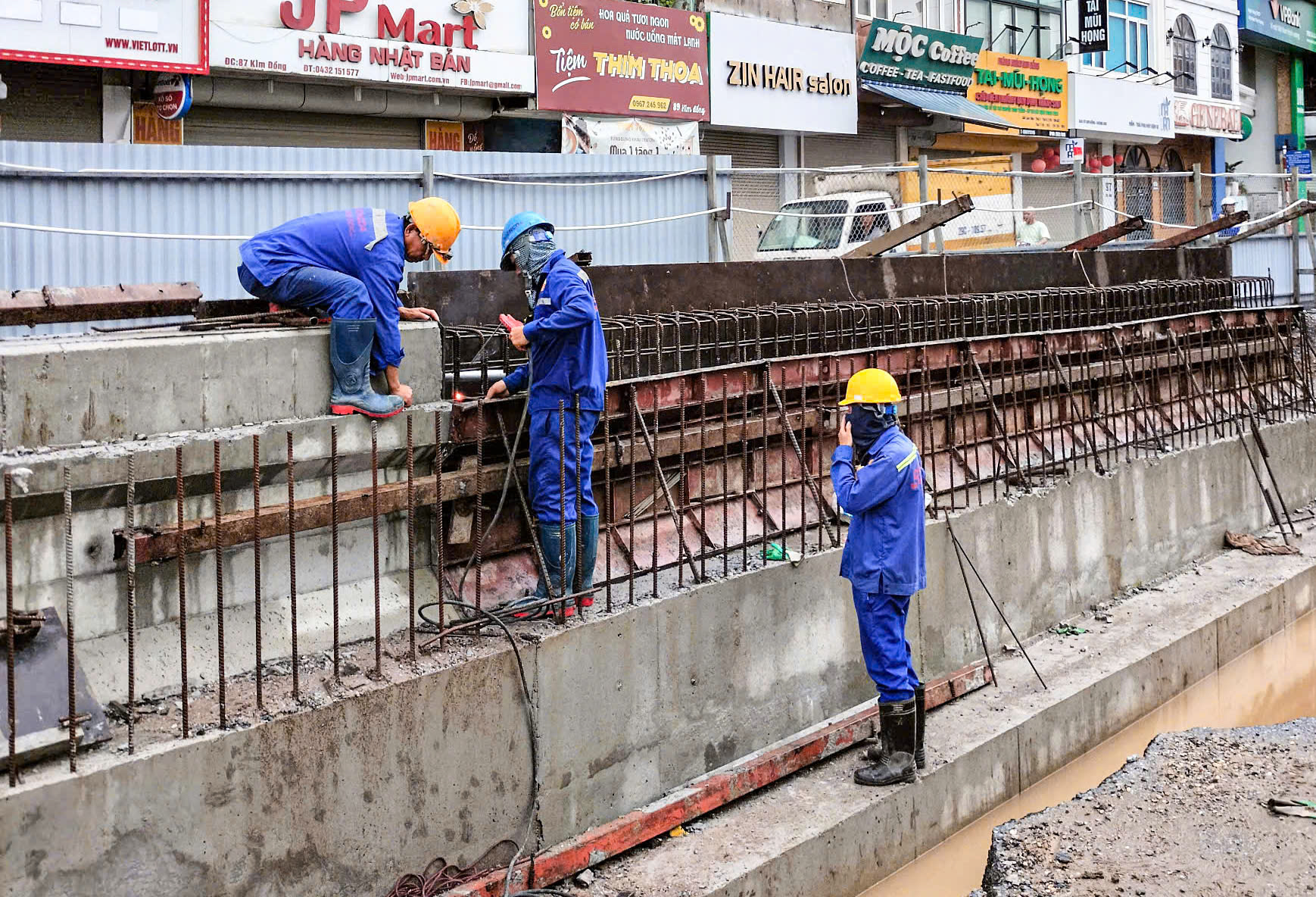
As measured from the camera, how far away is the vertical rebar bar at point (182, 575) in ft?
16.5

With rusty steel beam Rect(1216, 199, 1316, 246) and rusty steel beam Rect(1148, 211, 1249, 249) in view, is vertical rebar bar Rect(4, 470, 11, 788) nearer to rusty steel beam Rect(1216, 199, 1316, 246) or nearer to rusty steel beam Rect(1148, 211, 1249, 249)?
rusty steel beam Rect(1148, 211, 1249, 249)

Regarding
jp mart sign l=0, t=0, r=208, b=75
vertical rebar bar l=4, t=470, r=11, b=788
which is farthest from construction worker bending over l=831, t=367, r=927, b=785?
jp mart sign l=0, t=0, r=208, b=75

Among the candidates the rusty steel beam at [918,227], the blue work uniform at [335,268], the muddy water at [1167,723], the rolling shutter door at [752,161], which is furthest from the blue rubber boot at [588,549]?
the rolling shutter door at [752,161]

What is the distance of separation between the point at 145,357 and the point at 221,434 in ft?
1.48

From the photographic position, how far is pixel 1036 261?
14031 mm

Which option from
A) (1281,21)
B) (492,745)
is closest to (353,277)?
(492,745)

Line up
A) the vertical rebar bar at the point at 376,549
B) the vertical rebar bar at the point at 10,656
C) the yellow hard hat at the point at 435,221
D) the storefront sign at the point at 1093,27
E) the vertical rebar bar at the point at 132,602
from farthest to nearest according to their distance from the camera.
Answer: the storefront sign at the point at 1093,27, the yellow hard hat at the point at 435,221, the vertical rebar bar at the point at 376,549, the vertical rebar bar at the point at 132,602, the vertical rebar bar at the point at 10,656

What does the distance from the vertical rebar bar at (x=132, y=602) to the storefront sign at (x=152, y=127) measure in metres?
11.2

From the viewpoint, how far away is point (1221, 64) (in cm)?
3784

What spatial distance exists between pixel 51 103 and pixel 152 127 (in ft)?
3.78

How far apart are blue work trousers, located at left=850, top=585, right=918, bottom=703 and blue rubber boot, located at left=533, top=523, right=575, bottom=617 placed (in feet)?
4.91

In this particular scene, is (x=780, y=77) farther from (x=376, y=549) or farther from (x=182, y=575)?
(x=182, y=575)

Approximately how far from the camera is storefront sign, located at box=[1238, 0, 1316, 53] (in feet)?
127

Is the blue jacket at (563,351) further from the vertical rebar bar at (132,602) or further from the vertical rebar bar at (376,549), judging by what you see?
the vertical rebar bar at (132,602)
